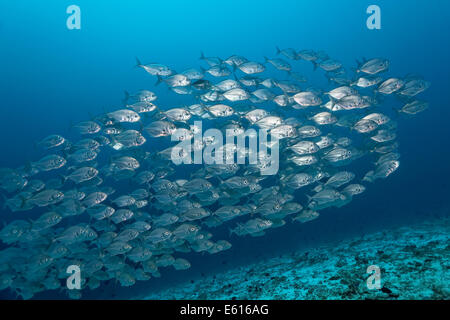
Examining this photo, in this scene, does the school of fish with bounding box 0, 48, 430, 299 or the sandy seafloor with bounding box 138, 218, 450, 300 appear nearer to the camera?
the sandy seafloor with bounding box 138, 218, 450, 300

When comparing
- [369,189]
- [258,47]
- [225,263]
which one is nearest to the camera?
[225,263]

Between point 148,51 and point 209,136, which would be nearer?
point 209,136

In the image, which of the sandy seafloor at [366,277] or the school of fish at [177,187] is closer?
the sandy seafloor at [366,277]

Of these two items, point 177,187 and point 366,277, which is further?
point 177,187

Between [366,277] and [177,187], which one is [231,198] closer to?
[177,187]

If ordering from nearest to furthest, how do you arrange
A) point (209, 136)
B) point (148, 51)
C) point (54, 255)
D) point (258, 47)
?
point (54, 255), point (209, 136), point (148, 51), point (258, 47)

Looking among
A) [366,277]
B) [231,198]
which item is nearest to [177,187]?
[231,198]

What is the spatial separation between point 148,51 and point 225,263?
211ft

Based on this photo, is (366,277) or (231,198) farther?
(231,198)

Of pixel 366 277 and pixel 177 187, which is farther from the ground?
pixel 177 187
